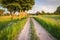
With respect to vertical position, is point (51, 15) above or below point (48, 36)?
above

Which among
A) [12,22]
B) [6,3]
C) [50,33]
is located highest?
[6,3]

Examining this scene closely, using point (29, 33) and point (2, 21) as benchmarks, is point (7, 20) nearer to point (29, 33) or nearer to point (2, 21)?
point (2, 21)

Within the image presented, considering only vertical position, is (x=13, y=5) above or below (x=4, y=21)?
above

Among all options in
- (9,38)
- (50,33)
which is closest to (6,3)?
(9,38)

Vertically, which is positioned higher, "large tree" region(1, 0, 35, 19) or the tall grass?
"large tree" region(1, 0, 35, 19)

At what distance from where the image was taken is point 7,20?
3.96m

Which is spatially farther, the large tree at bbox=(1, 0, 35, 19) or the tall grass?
the large tree at bbox=(1, 0, 35, 19)

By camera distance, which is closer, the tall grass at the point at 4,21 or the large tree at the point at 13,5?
the tall grass at the point at 4,21

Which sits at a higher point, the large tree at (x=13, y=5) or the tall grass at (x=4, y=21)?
the large tree at (x=13, y=5)

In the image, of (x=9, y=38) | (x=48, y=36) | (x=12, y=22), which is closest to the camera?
(x=9, y=38)

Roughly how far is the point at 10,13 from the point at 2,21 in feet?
1.01

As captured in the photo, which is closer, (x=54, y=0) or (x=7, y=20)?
(x=7, y=20)

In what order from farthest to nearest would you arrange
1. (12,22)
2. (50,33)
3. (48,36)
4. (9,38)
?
(50,33)
(48,36)
(12,22)
(9,38)

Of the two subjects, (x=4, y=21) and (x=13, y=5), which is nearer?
(x=4, y=21)
